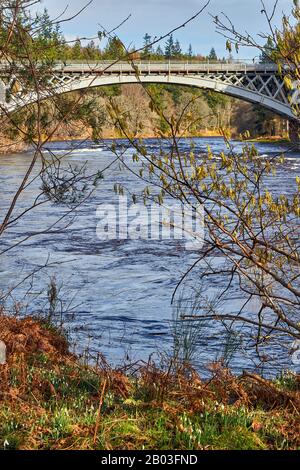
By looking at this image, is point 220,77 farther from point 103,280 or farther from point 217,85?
point 103,280

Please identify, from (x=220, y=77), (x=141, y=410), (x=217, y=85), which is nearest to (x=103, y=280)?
(x=141, y=410)

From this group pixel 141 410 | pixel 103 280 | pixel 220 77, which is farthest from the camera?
pixel 220 77

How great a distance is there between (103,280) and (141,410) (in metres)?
7.83

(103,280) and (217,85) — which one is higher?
(217,85)

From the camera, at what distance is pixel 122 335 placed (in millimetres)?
9195

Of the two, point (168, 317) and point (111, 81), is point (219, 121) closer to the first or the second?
point (168, 317)

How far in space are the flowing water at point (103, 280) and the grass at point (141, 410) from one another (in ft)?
4.67

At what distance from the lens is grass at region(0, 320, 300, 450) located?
4.29 metres

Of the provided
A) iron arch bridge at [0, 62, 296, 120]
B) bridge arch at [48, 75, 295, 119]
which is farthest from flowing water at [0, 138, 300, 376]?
iron arch bridge at [0, 62, 296, 120]

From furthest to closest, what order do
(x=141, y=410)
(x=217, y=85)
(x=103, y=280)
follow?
(x=217, y=85)
(x=103, y=280)
(x=141, y=410)

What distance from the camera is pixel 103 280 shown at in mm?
12641

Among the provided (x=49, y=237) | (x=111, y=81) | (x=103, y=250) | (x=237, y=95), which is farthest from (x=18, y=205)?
(x=237, y=95)

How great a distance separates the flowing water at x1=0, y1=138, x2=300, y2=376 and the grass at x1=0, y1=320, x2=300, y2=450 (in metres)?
1.42

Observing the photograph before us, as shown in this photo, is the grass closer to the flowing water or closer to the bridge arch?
the flowing water
